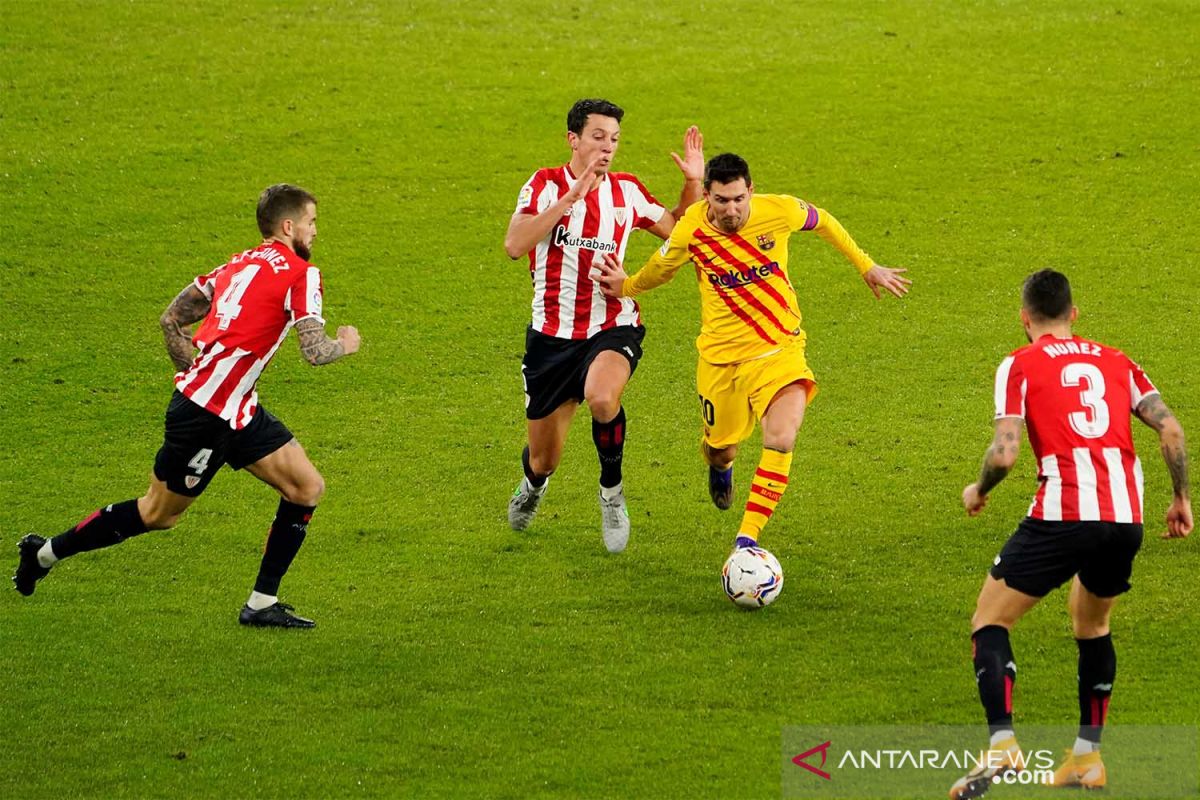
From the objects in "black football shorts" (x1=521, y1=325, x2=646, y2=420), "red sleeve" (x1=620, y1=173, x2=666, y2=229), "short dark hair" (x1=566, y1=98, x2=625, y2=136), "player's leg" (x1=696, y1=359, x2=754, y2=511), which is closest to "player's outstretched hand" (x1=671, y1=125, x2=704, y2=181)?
"red sleeve" (x1=620, y1=173, x2=666, y2=229)

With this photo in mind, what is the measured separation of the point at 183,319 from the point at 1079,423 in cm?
455

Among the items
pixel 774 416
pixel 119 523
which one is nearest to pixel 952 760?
pixel 774 416

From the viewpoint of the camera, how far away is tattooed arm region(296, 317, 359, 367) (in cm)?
741

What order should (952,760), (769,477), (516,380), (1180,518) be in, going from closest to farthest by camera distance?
(1180,518) → (952,760) → (769,477) → (516,380)

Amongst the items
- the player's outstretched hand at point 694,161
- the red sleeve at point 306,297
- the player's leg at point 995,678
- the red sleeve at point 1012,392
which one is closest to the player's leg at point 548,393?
the player's outstretched hand at point 694,161

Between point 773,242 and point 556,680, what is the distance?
9.56ft

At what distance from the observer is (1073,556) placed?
604cm

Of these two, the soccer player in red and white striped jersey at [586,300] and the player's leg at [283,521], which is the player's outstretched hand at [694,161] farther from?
the player's leg at [283,521]

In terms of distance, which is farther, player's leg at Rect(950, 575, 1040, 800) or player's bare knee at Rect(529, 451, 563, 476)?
player's bare knee at Rect(529, 451, 563, 476)

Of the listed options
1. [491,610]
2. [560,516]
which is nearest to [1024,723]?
[491,610]

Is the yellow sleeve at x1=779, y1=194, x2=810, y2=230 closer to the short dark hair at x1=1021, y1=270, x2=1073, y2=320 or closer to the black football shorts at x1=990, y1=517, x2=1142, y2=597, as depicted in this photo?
the short dark hair at x1=1021, y1=270, x2=1073, y2=320

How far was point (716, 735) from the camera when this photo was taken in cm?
671

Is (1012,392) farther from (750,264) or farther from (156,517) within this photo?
(156,517)

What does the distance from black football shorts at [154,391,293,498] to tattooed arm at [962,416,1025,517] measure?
3679 mm
